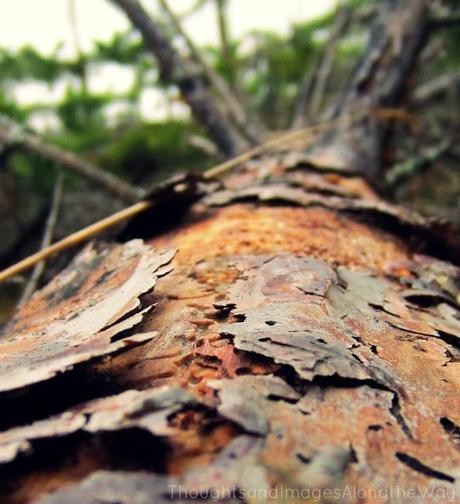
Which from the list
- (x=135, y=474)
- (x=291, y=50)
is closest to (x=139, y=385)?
(x=135, y=474)

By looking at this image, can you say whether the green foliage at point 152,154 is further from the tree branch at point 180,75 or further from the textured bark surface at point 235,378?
the textured bark surface at point 235,378

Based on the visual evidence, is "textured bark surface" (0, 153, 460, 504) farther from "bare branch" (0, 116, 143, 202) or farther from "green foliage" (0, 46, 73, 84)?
"green foliage" (0, 46, 73, 84)

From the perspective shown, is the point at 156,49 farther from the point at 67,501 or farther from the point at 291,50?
the point at 291,50

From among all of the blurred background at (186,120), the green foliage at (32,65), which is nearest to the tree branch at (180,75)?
the blurred background at (186,120)

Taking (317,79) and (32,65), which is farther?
(32,65)

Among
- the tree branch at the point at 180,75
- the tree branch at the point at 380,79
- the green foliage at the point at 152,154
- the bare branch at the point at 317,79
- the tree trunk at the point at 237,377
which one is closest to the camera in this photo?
the tree trunk at the point at 237,377

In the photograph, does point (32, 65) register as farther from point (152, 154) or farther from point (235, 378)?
point (235, 378)

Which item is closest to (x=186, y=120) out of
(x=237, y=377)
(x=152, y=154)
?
(x=152, y=154)
